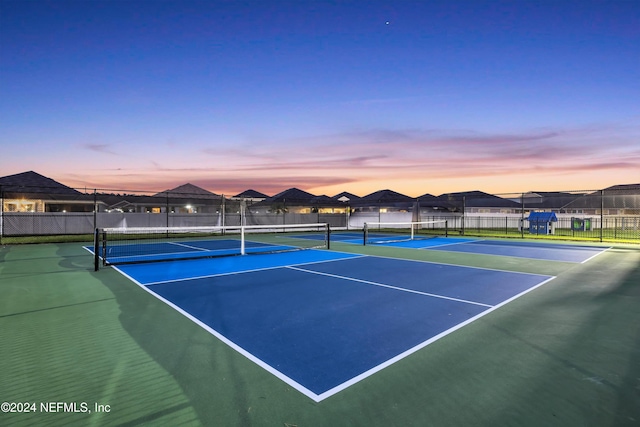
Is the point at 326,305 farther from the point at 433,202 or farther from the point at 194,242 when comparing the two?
the point at 433,202

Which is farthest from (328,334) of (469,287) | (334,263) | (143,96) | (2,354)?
(143,96)

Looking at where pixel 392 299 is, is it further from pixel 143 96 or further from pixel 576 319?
pixel 143 96

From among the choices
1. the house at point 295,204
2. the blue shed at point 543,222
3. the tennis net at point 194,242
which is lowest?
the tennis net at point 194,242

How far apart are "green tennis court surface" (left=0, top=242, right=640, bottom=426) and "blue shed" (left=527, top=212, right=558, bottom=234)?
2590 cm

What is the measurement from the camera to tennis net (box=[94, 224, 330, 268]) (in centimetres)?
1218

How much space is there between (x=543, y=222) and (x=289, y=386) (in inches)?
1256

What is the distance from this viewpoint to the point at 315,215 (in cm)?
3159

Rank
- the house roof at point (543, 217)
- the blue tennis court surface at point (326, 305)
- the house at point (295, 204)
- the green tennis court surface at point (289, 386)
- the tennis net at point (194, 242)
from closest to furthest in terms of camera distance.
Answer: the green tennis court surface at point (289, 386) → the blue tennis court surface at point (326, 305) → the tennis net at point (194, 242) → the house at point (295, 204) → the house roof at point (543, 217)

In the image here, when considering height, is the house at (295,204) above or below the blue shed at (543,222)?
above

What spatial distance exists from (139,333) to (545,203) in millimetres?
64215

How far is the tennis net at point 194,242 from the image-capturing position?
1218 cm

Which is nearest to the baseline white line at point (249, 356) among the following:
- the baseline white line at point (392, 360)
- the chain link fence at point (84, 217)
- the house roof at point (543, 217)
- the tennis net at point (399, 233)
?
the baseline white line at point (392, 360)

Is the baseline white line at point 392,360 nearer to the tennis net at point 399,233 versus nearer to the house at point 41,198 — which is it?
the tennis net at point 399,233

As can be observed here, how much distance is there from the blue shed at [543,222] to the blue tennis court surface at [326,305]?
23.1 meters
